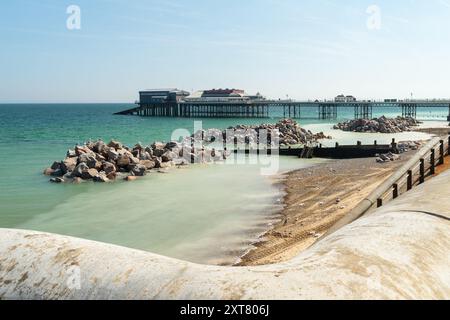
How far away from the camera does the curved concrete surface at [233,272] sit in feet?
6.82

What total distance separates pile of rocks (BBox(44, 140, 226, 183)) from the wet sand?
7.48m

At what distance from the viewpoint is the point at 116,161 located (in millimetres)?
24469

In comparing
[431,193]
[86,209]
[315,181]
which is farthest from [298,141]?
[431,193]

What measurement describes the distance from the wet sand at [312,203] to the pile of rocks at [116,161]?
7.48 m

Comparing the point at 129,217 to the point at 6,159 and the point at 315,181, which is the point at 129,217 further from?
the point at 6,159

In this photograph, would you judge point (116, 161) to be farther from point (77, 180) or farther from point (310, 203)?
point (310, 203)

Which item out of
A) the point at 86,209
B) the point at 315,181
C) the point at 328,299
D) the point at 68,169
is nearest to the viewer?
the point at 328,299

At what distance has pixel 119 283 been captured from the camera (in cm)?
228

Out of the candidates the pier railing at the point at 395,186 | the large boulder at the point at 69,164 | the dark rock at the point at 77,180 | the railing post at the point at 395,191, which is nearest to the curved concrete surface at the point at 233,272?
the pier railing at the point at 395,186

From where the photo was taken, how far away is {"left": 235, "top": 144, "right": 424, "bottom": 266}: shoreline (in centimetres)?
988

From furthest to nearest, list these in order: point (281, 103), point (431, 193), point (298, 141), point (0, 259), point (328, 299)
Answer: point (281, 103) → point (298, 141) → point (431, 193) → point (0, 259) → point (328, 299)

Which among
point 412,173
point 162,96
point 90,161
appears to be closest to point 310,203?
point 412,173

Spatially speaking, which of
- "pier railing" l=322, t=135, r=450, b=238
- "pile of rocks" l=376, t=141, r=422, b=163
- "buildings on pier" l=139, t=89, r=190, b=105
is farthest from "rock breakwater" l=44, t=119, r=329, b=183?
"buildings on pier" l=139, t=89, r=190, b=105

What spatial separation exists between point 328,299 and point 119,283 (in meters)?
1.03
